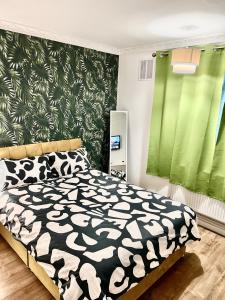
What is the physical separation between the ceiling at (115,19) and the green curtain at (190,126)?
43 centimetres

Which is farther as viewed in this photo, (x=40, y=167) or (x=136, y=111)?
(x=136, y=111)

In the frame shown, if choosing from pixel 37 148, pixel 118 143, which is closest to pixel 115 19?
pixel 37 148

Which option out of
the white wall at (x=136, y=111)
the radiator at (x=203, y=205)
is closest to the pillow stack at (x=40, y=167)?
the white wall at (x=136, y=111)

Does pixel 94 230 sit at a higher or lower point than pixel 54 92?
lower

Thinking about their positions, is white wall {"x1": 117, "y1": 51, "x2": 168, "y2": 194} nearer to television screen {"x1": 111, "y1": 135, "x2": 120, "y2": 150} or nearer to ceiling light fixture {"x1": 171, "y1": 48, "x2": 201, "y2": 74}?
television screen {"x1": 111, "y1": 135, "x2": 120, "y2": 150}

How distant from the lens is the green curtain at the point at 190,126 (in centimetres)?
273

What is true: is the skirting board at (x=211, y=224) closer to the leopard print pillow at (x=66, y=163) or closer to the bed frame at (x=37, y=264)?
the bed frame at (x=37, y=264)

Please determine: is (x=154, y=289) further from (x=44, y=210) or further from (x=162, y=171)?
(x=162, y=171)

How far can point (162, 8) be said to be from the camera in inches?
76.3

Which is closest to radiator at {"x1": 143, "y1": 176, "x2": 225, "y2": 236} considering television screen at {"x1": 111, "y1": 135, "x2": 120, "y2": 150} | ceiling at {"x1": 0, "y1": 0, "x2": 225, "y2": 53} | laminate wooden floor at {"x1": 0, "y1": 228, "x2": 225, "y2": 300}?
laminate wooden floor at {"x1": 0, "y1": 228, "x2": 225, "y2": 300}

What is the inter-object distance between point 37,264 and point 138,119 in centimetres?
255

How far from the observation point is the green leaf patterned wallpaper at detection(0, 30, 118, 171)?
274cm

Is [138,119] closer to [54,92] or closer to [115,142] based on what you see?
[115,142]

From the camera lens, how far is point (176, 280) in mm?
2117
